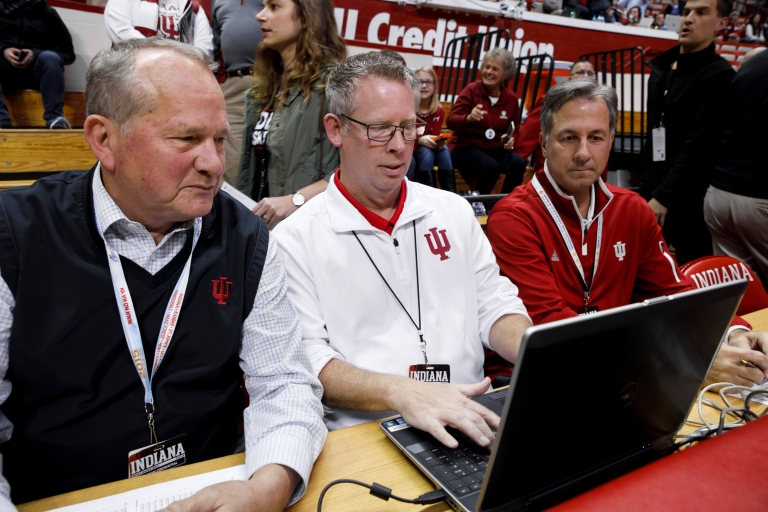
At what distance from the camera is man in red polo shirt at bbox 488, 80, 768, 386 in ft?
6.08

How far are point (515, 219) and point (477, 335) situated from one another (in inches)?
19.3

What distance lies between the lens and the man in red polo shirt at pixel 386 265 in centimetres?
144

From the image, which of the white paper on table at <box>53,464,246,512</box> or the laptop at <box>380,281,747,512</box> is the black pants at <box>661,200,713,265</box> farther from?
the white paper on table at <box>53,464,246,512</box>

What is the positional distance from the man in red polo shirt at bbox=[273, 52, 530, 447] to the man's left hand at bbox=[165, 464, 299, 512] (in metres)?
0.44

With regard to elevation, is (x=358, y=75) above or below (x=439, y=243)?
above

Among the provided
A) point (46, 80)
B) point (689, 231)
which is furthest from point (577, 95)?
point (46, 80)

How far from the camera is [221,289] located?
1.11m

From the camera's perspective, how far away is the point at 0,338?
927mm

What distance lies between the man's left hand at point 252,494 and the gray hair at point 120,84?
69 centimetres

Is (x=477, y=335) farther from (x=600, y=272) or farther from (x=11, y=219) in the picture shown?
(x=11, y=219)

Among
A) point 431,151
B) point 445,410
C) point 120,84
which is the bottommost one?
point 431,151

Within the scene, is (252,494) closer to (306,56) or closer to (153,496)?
(153,496)

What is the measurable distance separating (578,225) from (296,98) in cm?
125

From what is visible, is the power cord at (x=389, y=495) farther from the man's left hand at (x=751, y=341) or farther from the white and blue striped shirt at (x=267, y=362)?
the man's left hand at (x=751, y=341)
